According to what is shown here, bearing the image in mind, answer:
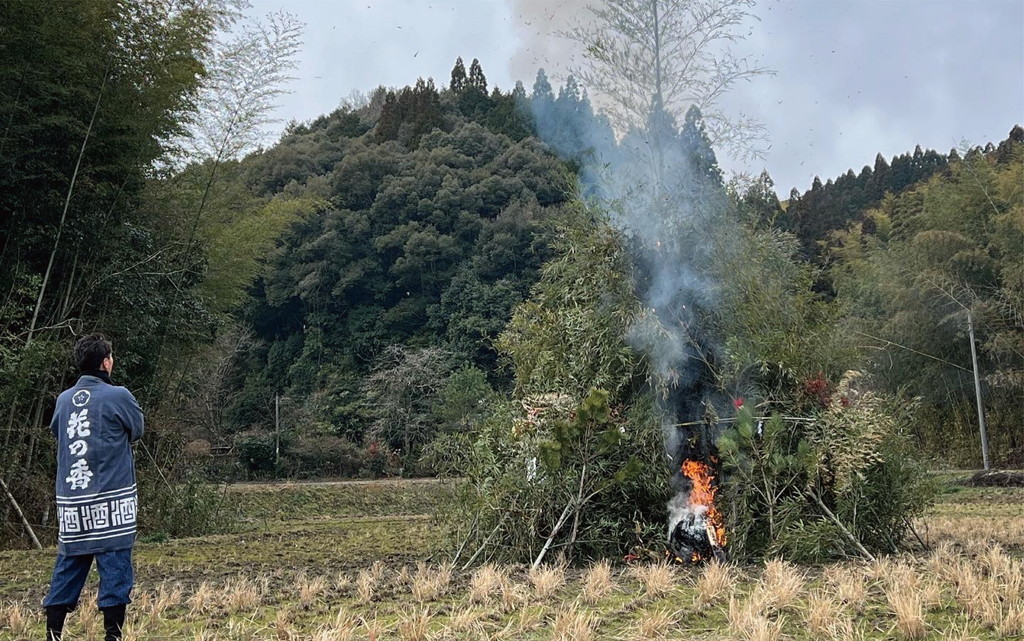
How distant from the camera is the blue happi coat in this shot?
443 centimetres

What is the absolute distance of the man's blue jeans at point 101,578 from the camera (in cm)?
441

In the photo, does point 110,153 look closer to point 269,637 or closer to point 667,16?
point 667,16

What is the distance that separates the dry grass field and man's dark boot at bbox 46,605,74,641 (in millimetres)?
345

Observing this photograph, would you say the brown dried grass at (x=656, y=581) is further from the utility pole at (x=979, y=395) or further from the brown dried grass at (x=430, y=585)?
the utility pole at (x=979, y=395)

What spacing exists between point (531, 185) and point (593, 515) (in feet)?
87.7

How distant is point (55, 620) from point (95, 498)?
0.64 metres

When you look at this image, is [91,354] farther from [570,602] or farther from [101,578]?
[570,602]

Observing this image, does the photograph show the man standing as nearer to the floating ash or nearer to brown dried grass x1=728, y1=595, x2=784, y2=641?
brown dried grass x1=728, y1=595, x2=784, y2=641

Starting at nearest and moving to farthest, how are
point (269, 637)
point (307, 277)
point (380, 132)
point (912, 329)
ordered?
1. point (269, 637)
2. point (912, 329)
3. point (307, 277)
4. point (380, 132)

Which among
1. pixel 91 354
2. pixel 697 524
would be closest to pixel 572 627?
pixel 91 354

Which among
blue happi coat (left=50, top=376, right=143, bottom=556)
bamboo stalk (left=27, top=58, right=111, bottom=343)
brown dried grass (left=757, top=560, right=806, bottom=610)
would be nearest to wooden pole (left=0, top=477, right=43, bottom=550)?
bamboo stalk (left=27, top=58, right=111, bottom=343)

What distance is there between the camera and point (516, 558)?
8.02 meters

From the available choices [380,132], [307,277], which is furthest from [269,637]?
[380,132]

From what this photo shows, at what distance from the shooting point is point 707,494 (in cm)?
820
